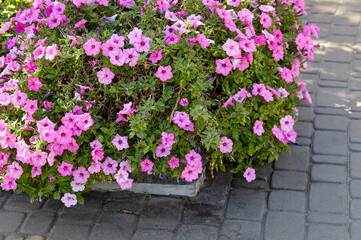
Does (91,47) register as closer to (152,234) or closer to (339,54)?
(152,234)

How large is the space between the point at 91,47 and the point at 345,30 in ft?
11.3

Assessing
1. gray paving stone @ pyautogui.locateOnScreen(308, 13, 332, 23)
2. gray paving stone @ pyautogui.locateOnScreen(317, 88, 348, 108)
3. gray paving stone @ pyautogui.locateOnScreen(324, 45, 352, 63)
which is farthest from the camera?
gray paving stone @ pyautogui.locateOnScreen(308, 13, 332, 23)

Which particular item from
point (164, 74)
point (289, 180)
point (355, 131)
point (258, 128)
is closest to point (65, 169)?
point (164, 74)

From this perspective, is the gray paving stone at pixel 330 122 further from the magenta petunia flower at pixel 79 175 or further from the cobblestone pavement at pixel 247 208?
the magenta petunia flower at pixel 79 175

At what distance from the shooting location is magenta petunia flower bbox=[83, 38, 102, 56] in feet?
11.4

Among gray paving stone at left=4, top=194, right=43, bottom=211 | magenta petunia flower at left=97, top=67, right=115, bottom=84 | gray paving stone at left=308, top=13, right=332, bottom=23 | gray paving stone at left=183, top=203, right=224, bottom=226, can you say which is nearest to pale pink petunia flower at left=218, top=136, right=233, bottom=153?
gray paving stone at left=183, top=203, right=224, bottom=226

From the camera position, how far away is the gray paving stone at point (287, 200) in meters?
3.67

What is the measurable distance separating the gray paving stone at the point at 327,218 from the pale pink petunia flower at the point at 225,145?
686 millimetres

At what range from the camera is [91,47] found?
3496 mm

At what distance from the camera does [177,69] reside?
349 cm

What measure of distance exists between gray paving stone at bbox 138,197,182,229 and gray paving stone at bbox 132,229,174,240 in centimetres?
5

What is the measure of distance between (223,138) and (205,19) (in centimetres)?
89

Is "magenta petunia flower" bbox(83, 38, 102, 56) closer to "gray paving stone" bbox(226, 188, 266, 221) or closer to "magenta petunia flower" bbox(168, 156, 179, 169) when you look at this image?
"magenta petunia flower" bbox(168, 156, 179, 169)

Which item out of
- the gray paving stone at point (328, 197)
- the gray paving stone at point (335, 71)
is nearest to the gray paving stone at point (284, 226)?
the gray paving stone at point (328, 197)
